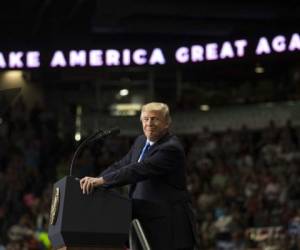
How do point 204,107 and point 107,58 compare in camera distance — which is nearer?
point 107,58

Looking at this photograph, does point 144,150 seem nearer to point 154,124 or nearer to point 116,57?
point 154,124

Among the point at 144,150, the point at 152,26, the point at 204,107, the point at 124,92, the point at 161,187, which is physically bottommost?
the point at 161,187

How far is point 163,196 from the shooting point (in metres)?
4.61

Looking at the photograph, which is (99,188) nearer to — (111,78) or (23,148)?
(23,148)

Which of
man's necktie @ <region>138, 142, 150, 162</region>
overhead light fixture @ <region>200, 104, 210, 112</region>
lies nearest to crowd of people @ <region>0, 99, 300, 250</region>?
overhead light fixture @ <region>200, 104, 210, 112</region>

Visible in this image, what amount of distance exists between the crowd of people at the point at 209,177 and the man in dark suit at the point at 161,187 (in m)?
5.61

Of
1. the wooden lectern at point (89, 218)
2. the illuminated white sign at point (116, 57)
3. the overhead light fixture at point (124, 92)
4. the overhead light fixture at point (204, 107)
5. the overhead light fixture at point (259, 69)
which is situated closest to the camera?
the wooden lectern at point (89, 218)

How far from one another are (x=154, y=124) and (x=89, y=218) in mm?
676

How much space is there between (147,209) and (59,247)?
1.76 ft

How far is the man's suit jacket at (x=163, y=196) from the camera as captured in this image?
4543mm

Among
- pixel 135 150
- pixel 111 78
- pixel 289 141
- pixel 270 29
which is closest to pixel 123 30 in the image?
pixel 111 78

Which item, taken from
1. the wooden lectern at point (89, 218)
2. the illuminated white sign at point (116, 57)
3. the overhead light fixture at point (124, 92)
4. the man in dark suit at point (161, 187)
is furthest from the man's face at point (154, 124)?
the overhead light fixture at point (124, 92)

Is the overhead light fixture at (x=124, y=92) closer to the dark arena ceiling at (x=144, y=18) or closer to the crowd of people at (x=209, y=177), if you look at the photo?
the dark arena ceiling at (x=144, y=18)

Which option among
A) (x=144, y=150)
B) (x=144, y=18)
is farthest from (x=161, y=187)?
(x=144, y=18)
